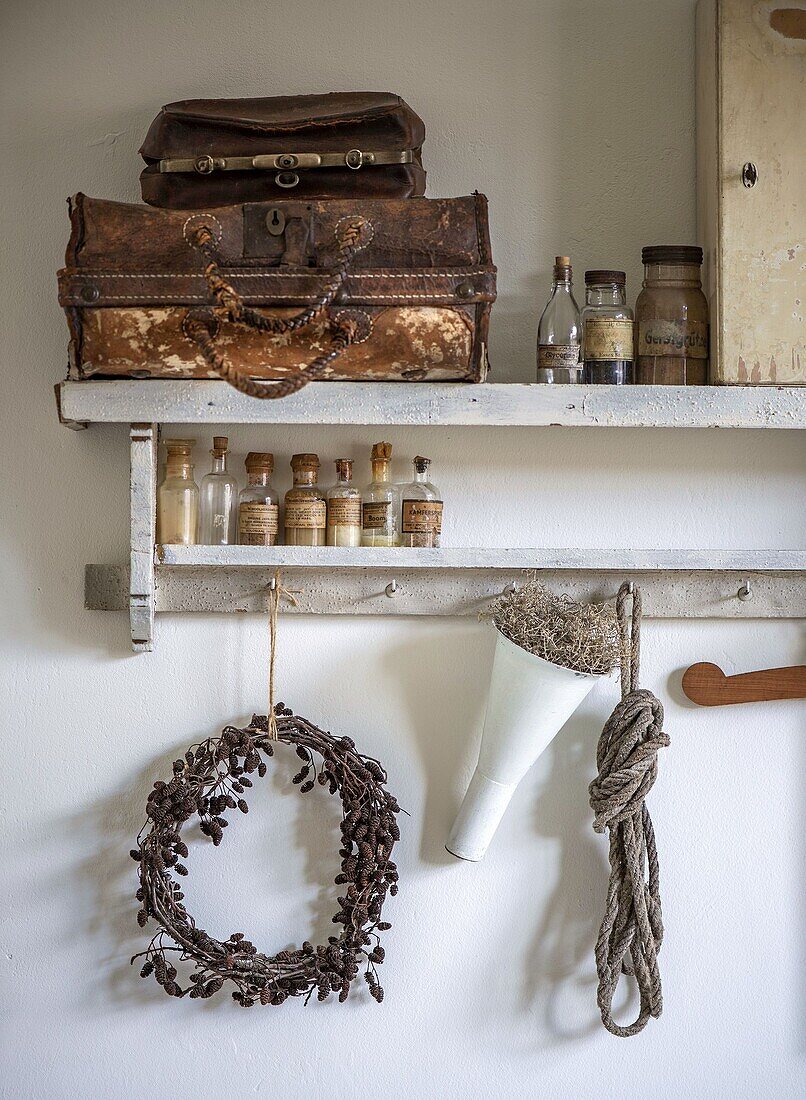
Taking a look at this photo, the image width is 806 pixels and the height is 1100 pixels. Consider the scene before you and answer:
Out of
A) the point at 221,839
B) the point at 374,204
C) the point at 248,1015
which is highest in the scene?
the point at 374,204

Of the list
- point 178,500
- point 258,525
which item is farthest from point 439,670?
point 178,500

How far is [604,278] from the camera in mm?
1398

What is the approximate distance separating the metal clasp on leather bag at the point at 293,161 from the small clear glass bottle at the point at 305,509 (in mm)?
387

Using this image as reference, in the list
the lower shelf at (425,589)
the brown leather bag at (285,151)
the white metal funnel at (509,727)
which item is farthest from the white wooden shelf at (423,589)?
the brown leather bag at (285,151)

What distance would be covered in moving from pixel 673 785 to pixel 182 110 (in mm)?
1202

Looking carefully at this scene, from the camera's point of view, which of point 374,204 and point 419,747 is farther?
point 419,747

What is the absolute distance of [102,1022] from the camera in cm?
150

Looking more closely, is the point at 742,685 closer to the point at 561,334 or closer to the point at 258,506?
the point at 561,334

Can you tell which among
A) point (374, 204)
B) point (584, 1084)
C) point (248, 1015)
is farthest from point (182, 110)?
point (584, 1084)

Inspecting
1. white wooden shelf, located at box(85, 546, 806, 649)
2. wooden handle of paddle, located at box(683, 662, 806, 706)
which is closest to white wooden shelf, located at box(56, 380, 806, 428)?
white wooden shelf, located at box(85, 546, 806, 649)

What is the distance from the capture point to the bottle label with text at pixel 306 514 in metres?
1.42

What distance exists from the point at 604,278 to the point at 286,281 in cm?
45

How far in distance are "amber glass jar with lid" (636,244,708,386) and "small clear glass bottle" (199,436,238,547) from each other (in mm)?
612

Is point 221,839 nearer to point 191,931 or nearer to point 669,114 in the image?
point 191,931
